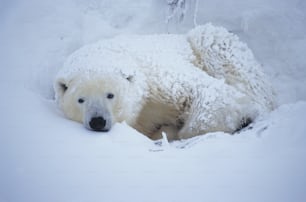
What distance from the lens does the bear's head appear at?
327 cm

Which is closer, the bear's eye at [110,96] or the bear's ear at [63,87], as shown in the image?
the bear's eye at [110,96]

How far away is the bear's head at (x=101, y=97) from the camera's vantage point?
10.7ft

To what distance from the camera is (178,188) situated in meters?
2.09

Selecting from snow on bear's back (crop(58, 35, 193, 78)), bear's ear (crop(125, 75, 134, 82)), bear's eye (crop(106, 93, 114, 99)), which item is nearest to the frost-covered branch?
snow on bear's back (crop(58, 35, 193, 78))

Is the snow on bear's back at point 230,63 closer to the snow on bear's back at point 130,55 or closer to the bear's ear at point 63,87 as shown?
the snow on bear's back at point 130,55

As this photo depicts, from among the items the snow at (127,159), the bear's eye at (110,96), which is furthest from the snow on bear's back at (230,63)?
the bear's eye at (110,96)

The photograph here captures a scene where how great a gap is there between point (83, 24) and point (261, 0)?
7.90ft

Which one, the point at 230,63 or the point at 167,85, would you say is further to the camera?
the point at 230,63

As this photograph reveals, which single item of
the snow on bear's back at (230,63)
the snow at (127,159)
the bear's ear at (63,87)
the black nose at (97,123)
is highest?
the snow on bear's back at (230,63)

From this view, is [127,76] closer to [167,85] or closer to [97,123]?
[167,85]

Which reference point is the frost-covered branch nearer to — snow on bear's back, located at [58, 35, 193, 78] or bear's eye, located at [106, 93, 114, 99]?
snow on bear's back, located at [58, 35, 193, 78]

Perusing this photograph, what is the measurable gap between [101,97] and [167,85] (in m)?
0.76

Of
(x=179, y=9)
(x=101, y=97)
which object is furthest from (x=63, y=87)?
(x=179, y=9)

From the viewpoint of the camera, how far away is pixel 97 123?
311 centimetres
